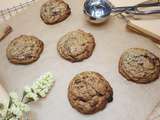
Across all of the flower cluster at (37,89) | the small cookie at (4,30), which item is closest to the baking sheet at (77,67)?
the small cookie at (4,30)

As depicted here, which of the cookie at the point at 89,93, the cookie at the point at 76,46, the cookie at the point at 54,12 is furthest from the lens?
the cookie at the point at 54,12

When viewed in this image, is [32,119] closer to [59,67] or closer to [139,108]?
[59,67]

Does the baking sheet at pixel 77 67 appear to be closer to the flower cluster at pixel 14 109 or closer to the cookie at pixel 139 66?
the cookie at pixel 139 66

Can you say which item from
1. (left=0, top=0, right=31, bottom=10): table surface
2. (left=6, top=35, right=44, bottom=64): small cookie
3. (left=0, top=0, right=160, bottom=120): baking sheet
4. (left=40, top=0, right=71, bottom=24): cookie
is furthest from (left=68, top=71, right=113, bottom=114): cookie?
(left=0, top=0, right=31, bottom=10): table surface

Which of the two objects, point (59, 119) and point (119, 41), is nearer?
point (59, 119)

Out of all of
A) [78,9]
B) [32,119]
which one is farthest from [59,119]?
[78,9]

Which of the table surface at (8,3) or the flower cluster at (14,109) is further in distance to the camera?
the table surface at (8,3)
